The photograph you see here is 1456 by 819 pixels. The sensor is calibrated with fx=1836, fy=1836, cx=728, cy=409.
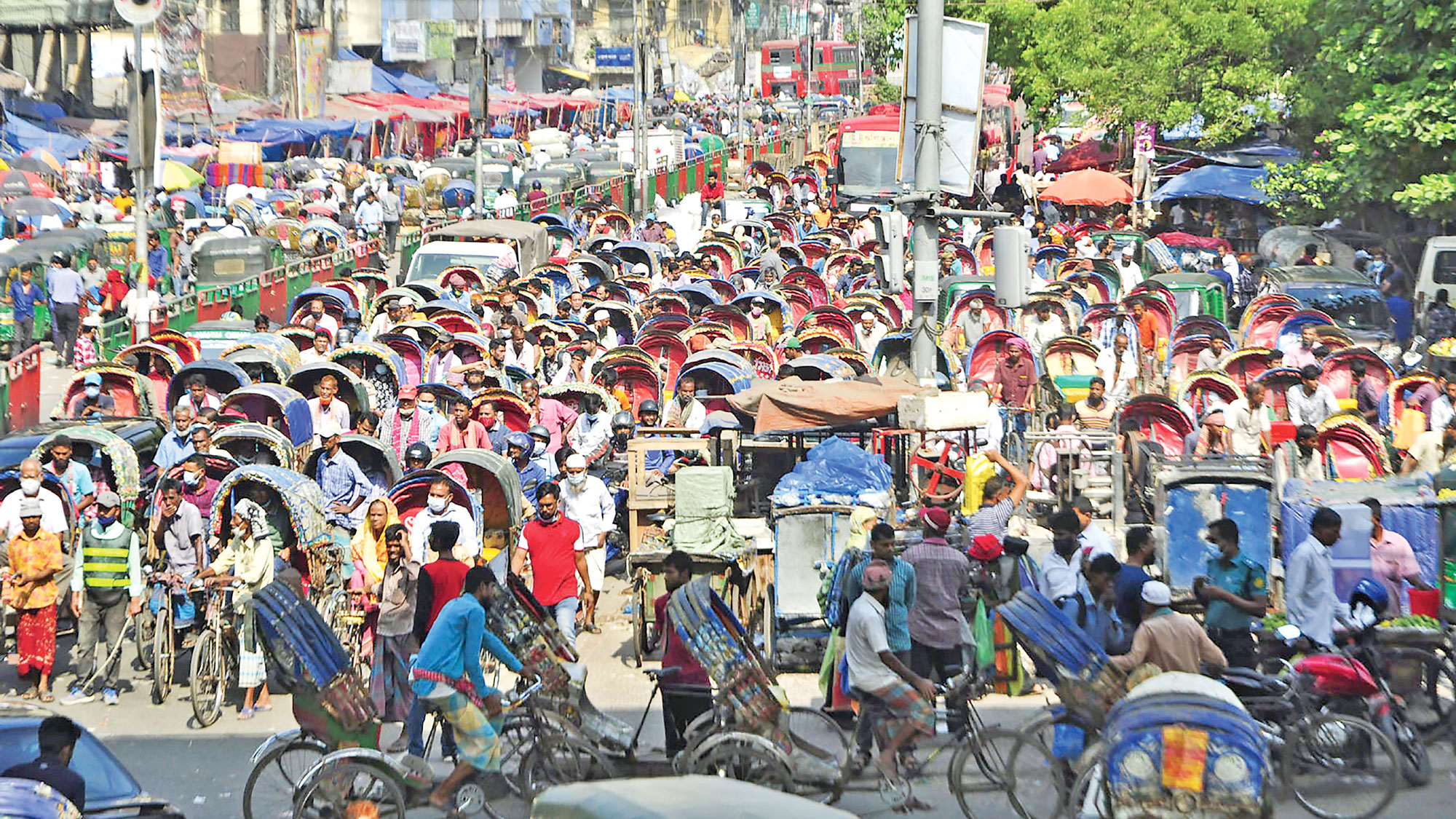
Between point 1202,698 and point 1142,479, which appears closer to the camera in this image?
point 1202,698

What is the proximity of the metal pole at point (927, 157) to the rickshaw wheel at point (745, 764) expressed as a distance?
A: 257 inches

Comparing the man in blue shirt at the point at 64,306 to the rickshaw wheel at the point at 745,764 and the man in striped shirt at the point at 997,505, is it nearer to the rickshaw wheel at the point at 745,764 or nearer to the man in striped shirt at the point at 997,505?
the man in striped shirt at the point at 997,505

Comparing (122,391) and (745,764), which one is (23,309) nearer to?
(122,391)

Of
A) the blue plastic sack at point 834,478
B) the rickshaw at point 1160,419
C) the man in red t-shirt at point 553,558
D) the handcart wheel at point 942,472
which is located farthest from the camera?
the rickshaw at point 1160,419

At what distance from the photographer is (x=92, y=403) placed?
54.5 ft

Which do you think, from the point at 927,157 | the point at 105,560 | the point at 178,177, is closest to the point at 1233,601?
the point at 927,157

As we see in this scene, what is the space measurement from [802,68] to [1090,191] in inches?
3015

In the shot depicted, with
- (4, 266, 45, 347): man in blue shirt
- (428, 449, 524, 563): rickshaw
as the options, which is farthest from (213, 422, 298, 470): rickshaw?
(4, 266, 45, 347): man in blue shirt

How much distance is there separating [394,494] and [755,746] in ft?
16.4

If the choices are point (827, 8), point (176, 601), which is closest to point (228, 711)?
point (176, 601)

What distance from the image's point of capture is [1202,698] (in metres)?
7.63

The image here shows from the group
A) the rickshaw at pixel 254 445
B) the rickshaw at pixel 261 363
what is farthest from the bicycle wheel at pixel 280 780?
the rickshaw at pixel 261 363

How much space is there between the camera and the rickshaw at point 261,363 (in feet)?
59.5

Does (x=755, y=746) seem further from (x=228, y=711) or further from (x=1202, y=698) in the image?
(x=228, y=711)
